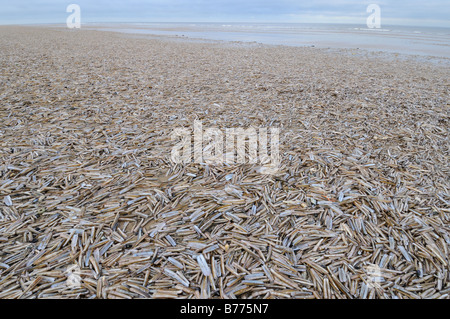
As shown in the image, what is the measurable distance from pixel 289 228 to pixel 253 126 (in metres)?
2.45

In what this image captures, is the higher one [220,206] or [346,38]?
[346,38]

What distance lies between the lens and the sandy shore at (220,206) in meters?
1.89

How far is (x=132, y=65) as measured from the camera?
973 centimetres

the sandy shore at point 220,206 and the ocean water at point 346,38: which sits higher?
the ocean water at point 346,38

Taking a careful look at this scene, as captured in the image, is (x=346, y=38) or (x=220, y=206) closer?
(x=220, y=206)

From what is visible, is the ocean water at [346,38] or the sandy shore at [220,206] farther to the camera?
the ocean water at [346,38]

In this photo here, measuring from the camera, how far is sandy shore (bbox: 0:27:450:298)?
1.89m

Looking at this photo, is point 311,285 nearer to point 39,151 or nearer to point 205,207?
point 205,207

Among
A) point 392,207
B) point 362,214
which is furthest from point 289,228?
point 392,207

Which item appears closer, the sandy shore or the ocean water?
the sandy shore

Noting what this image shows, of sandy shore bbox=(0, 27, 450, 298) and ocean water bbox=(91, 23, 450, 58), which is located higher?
ocean water bbox=(91, 23, 450, 58)

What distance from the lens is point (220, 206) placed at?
2.57 m

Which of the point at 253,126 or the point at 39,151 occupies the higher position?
the point at 253,126
